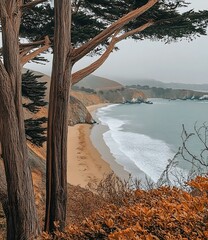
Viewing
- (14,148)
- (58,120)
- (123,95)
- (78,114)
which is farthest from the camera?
(123,95)

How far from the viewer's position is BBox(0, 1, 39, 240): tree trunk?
3381 millimetres

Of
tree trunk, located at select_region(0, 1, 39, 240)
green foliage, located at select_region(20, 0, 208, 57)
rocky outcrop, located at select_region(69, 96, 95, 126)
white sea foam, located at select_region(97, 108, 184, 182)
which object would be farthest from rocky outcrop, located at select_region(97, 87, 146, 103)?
tree trunk, located at select_region(0, 1, 39, 240)

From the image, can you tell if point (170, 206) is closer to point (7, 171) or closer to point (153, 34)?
point (7, 171)

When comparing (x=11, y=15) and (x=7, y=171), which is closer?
(x=7, y=171)

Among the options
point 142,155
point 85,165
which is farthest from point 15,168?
point 142,155

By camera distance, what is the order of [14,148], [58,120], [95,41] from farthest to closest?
[95,41] < [58,120] < [14,148]

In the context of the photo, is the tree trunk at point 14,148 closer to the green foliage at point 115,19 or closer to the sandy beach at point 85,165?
the green foliage at point 115,19

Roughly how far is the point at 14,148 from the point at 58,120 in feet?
1.70

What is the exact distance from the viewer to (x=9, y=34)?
3490mm

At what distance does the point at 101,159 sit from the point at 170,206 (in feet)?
47.6

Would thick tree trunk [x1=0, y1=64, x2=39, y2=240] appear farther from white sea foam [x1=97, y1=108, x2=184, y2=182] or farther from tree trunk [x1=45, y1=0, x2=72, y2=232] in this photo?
white sea foam [x1=97, y1=108, x2=184, y2=182]

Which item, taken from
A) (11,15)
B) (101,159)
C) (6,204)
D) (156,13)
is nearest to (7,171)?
(6,204)

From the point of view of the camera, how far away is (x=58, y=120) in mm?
3617

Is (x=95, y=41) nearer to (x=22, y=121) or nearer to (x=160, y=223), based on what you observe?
(x=22, y=121)
